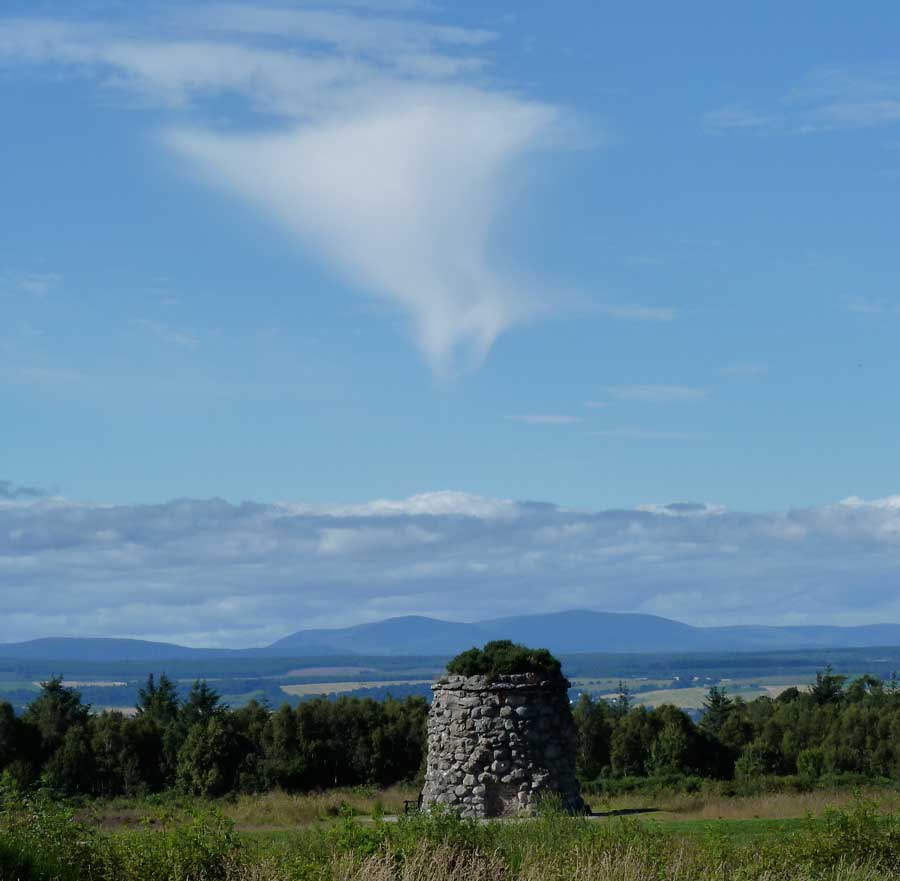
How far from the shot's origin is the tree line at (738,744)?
4319cm

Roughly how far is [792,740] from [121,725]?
22535 millimetres

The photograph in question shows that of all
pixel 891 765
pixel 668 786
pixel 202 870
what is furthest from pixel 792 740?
pixel 202 870

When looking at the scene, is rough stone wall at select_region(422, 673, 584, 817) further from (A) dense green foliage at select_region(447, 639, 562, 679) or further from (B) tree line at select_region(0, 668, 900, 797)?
(B) tree line at select_region(0, 668, 900, 797)

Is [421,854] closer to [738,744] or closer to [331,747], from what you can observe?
[331,747]

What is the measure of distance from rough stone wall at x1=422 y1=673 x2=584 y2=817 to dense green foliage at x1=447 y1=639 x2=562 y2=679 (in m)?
0.30

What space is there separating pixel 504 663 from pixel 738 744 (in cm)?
1910

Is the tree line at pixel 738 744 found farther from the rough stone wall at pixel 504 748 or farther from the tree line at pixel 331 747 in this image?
the rough stone wall at pixel 504 748

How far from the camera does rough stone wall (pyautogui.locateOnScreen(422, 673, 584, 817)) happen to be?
29.6m

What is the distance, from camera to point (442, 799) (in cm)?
3014

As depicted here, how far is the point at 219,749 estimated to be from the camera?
40.4m

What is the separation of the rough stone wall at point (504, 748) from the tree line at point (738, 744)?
11.7m

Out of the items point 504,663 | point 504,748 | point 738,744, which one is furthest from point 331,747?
point 738,744

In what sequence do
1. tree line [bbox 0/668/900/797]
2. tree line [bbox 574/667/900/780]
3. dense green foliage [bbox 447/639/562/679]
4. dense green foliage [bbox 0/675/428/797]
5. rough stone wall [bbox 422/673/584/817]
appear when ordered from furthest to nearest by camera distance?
tree line [bbox 574/667/900/780] → tree line [bbox 0/668/900/797] → dense green foliage [bbox 0/675/428/797] → dense green foliage [bbox 447/639/562/679] → rough stone wall [bbox 422/673/584/817]

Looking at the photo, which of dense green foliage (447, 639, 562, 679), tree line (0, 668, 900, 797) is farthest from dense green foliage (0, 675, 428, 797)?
dense green foliage (447, 639, 562, 679)
